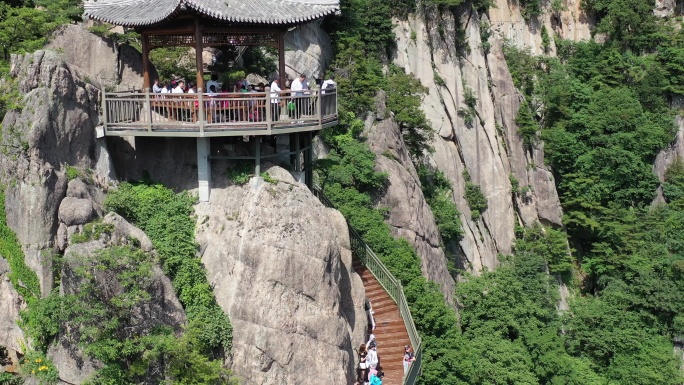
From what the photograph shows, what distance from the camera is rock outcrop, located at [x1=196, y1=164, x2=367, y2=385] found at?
1645cm

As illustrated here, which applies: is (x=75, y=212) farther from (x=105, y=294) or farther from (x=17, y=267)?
(x=105, y=294)

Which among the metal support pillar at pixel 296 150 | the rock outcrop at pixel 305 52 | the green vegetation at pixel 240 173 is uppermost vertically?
the rock outcrop at pixel 305 52

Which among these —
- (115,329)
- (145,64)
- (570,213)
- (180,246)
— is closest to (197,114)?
(145,64)

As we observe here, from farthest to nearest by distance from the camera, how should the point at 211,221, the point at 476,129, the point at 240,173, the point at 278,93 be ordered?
the point at 476,129
the point at 278,93
the point at 240,173
the point at 211,221

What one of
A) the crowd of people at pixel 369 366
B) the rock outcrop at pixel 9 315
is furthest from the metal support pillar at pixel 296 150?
the rock outcrop at pixel 9 315

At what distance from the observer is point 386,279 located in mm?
23469

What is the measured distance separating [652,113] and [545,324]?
1576cm

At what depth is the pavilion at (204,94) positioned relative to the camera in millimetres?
17578

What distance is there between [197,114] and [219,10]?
2.37m

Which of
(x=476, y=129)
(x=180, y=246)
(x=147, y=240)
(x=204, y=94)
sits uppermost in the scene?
(x=476, y=129)

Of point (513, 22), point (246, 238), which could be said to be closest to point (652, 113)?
point (513, 22)

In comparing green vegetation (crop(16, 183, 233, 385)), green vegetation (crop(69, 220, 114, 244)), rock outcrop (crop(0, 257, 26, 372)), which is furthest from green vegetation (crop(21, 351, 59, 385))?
green vegetation (crop(69, 220, 114, 244))

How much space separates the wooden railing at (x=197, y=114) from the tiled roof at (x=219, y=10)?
1714mm

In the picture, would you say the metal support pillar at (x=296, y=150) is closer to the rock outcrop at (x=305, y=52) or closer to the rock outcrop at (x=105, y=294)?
the rock outcrop at (x=105, y=294)
